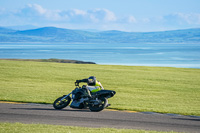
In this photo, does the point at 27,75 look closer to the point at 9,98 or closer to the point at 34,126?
the point at 9,98

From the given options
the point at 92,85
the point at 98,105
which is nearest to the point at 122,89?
the point at 92,85

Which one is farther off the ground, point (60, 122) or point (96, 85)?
point (96, 85)

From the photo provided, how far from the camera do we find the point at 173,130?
1081 centimetres

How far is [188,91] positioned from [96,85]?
12.4 m

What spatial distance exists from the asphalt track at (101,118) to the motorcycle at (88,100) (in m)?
0.27

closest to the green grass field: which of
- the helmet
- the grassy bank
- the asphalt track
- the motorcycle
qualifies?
the asphalt track

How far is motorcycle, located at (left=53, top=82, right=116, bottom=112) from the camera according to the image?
13.7m

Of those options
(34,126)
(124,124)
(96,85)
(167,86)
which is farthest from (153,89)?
(34,126)

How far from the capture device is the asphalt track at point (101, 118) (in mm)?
11367

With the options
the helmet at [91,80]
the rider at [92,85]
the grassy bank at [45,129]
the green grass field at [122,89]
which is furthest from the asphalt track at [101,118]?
the green grass field at [122,89]

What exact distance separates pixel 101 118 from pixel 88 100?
1.62 meters

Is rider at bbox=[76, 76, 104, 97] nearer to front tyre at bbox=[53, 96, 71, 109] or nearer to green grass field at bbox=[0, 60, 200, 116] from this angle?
front tyre at bbox=[53, 96, 71, 109]

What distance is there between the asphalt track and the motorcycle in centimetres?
27

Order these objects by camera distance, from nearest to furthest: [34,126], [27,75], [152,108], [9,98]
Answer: [34,126] → [152,108] → [9,98] → [27,75]
